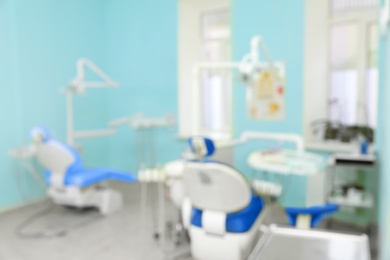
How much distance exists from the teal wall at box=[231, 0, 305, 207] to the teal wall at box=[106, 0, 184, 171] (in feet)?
3.08

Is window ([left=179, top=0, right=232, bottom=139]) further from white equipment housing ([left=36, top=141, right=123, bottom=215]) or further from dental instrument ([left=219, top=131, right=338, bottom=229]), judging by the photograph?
white equipment housing ([left=36, top=141, right=123, bottom=215])

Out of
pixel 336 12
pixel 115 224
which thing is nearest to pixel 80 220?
pixel 115 224

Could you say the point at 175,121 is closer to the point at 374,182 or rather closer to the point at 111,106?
the point at 111,106

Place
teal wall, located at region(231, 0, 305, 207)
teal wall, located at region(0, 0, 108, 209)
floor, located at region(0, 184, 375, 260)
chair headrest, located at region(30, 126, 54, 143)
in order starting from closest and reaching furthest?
floor, located at region(0, 184, 375, 260) → chair headrest, located at region(30, 126, 54, 143) → teal wall, located at region(231, 0, 305, 207) → teal wall, located at region(0, 0, 108, 209)

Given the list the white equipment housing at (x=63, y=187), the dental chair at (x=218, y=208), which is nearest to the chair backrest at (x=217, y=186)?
the dental chair at (x=218, y=208)

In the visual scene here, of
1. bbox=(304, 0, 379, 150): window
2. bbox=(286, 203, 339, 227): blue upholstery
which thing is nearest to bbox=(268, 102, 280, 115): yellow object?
bbox=(304, 0, 379, 150): window

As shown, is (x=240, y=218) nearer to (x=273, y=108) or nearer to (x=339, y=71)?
→ (x=273, y=108)

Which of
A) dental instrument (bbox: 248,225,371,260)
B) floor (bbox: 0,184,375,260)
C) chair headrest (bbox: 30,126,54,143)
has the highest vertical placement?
chair headrest (bbox: 30,126,54,143)

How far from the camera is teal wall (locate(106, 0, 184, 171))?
14.4ft

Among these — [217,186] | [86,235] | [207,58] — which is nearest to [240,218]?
[217,186]

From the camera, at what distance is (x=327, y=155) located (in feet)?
10.6

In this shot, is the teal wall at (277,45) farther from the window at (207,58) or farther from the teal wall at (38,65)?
the teal wall at (38,65)

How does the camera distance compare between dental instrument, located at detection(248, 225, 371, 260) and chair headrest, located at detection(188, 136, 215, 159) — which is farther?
chair headrest, located at detection(188, 136, 215, 159)

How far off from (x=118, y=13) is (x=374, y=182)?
3688 mm
